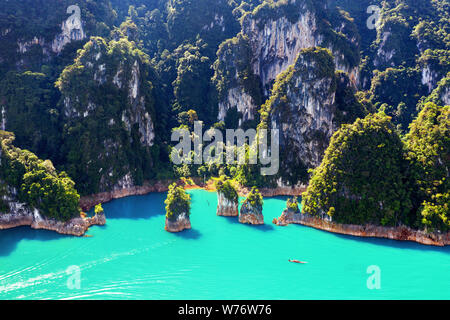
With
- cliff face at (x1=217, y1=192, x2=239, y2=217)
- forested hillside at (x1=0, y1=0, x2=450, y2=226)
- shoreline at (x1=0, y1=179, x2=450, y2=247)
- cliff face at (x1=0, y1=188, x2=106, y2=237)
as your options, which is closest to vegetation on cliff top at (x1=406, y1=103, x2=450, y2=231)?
forested hillside at (x1=0, y1=0, x2=450, y2=226)

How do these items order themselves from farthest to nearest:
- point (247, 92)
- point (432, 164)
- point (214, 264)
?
1. point (247, 92)
2. point (432, 164)
3. point (214, 264)

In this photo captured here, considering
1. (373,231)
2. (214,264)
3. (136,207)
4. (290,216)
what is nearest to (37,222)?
(136,207)

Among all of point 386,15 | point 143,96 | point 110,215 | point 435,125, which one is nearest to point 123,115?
point 143,96

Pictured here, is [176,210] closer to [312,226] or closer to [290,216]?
[290,216]

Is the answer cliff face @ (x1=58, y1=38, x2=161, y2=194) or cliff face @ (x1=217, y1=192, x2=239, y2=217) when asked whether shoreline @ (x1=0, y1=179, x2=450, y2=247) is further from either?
cliff face @ (x1=58, y1=38, x2=161, y2=194)

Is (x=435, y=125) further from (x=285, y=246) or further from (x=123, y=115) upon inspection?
(x=123, y=115)

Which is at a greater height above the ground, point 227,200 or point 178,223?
point 227,200

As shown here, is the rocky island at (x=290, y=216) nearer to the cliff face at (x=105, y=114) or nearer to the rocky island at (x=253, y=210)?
the rocky island at (x=253, y=210)
